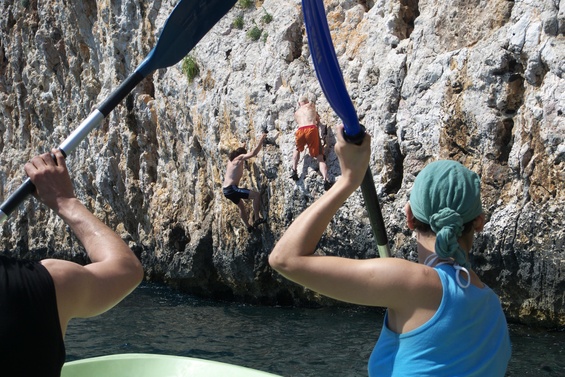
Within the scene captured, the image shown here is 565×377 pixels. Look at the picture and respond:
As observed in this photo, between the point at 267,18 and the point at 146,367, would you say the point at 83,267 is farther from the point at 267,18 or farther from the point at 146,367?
the point at 267,18

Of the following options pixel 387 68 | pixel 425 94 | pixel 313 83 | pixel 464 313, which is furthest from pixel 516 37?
pixel 464 313

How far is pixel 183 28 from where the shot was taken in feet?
9.96

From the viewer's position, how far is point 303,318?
33.7ft

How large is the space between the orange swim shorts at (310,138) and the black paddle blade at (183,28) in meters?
6.81

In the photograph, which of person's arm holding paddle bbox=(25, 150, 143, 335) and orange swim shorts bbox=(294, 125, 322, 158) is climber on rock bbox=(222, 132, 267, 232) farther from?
person's arm holding paddle bbox=(25, 150, 143, 335)

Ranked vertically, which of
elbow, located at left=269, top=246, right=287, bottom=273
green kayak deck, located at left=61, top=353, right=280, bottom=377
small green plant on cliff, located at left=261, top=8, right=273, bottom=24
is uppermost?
small green plant on cliff, located at left=261, top=8, right=273, bottom=24

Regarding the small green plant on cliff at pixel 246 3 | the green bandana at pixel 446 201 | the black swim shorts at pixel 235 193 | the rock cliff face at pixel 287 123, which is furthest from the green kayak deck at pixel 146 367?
the small green plant on cliff at pixel 246 3

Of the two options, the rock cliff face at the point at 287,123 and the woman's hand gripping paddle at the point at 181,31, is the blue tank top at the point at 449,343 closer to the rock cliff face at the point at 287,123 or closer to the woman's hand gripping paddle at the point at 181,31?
the woman's hand gripping paddle at the point at 181,31

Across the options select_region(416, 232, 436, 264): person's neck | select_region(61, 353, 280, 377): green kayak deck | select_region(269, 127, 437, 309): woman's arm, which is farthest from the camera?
select_region(61, 353, 280, 377): green kayak deck

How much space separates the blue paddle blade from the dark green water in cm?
562

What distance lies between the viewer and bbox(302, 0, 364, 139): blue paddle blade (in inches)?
80.5

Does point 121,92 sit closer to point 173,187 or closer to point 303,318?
point 303,318

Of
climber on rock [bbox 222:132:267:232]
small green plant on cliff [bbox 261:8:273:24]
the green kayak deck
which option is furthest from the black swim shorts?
the green kayak deck

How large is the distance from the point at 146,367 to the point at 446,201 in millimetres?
2799
